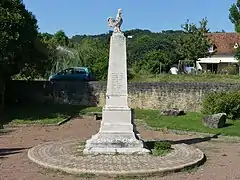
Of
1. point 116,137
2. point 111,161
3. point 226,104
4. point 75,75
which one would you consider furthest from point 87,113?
point 111,161

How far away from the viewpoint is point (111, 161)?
10969mm

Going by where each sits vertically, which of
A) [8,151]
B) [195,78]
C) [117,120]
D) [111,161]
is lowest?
[8,151]

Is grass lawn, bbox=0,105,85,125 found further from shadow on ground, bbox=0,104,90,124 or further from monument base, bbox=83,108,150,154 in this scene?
monument base, bbox=83,108,150,154

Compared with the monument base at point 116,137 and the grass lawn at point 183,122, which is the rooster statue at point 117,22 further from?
the grass lawn at point 183,122

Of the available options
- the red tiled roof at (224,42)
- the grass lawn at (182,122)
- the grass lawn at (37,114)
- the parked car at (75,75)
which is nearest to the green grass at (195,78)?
the parked car at (75,75)

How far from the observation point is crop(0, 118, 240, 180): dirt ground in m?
9.99

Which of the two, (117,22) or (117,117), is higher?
(117,22)

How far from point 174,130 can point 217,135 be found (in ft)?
7.02

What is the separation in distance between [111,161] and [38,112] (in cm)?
1557

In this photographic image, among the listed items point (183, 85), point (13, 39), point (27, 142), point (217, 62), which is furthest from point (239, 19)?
point (27, 142)

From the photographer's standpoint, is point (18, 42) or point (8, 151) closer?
point (8, 151)

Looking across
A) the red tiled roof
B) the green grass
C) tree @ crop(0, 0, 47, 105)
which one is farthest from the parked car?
the red tiled roof

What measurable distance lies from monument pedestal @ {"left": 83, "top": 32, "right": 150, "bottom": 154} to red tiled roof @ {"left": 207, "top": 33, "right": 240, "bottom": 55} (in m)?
42.6

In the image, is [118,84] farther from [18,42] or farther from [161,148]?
[18,42]
